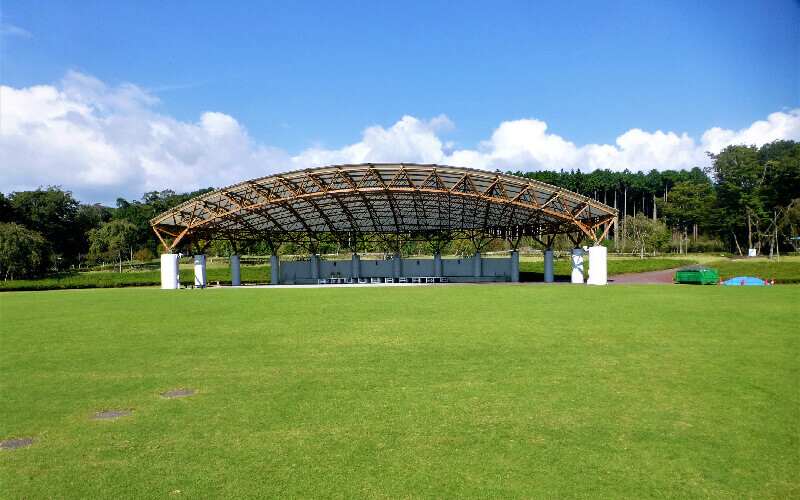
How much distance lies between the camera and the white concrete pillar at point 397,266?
52.4 meters

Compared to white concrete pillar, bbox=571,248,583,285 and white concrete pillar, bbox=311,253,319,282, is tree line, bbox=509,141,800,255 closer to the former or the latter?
white concrete pillar, bbox=571,248,583,285

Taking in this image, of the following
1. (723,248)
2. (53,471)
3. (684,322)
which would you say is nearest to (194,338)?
(53,471)

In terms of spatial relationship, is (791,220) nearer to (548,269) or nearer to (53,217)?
(548,269)

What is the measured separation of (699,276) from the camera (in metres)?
36.2

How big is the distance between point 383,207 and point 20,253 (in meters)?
42.0

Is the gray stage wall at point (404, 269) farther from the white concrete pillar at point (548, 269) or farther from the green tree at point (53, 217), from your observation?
the green tree at point (53, 217)

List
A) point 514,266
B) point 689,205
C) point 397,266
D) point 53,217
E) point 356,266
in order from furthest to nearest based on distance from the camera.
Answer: point 689,205 → point 53,217 → point 356,266 → point 397,266 → point 514,266

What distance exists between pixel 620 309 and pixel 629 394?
12.5m

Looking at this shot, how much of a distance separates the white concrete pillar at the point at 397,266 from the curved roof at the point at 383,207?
315 centimetres

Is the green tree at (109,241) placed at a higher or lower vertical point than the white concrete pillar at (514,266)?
higher

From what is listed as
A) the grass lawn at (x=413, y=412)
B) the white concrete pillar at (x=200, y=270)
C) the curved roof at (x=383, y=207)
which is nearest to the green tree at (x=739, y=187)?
the curved roof at (x=383, y=207)

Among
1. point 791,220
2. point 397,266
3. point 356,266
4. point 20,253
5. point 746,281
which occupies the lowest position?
point 746,281

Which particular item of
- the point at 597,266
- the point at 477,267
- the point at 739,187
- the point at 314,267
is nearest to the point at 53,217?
the point at 314,267

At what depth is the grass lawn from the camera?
5.00 metres
